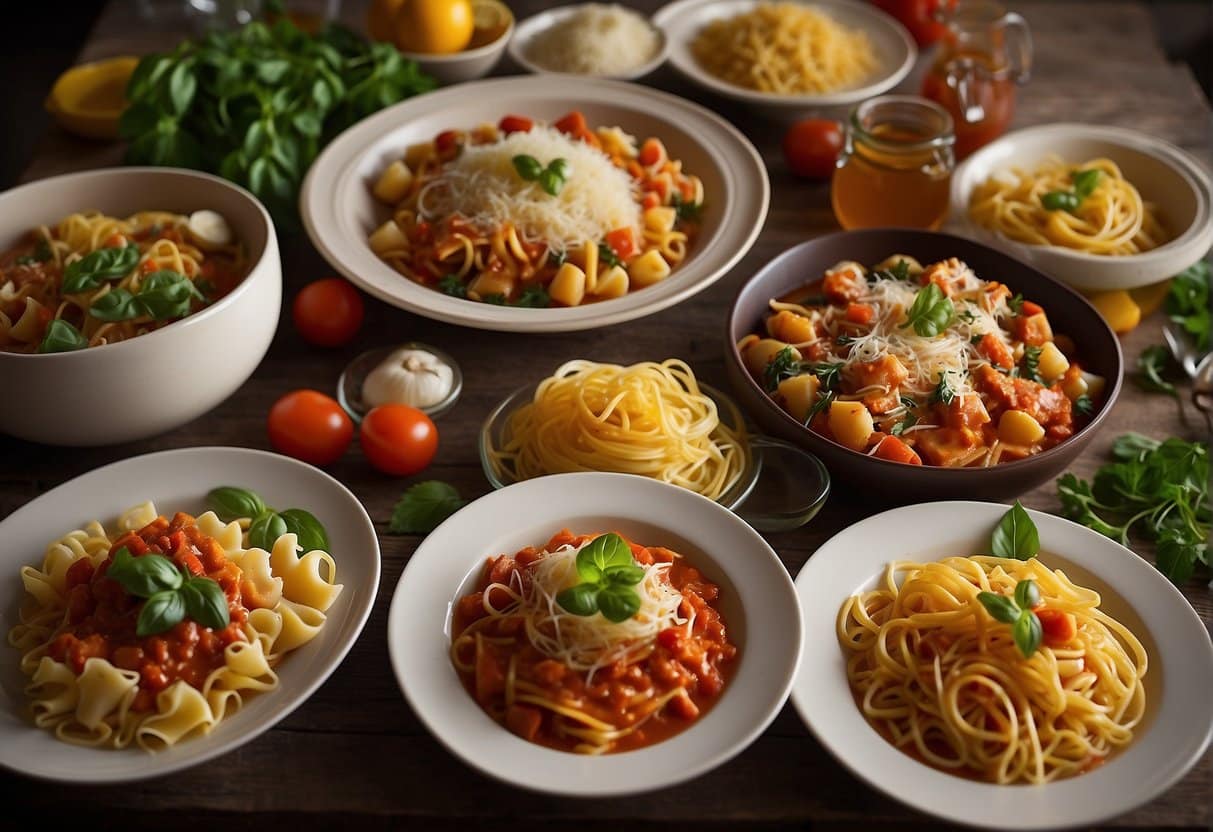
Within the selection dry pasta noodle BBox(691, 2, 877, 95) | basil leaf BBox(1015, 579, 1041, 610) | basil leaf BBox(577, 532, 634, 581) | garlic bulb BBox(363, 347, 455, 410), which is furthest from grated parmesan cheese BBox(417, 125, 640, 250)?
basil leaf BBox(1015, 579, 1041, 610)

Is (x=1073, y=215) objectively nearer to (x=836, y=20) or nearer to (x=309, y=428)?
(x=836, y=20)

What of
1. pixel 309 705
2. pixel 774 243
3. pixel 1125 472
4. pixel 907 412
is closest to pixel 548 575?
pixel 309 705

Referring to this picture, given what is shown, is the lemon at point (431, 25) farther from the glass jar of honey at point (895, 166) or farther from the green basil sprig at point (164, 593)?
the green basil sprig at point (164, 593)

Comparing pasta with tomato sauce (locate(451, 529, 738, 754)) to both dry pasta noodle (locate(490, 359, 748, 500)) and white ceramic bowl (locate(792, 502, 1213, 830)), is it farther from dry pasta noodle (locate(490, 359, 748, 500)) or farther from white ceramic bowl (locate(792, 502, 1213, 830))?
dry pasta noodle (locate(490, 359, 748, 500))

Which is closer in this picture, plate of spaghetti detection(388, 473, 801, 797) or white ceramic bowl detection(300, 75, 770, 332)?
plate of spaghetti detection(388, 473, 801, 797)

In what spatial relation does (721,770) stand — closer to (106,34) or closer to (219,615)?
(219,615)

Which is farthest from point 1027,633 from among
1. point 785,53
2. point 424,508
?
point 785,53
